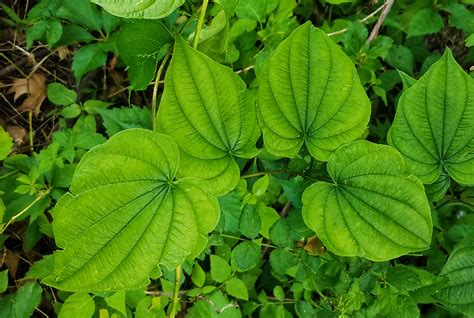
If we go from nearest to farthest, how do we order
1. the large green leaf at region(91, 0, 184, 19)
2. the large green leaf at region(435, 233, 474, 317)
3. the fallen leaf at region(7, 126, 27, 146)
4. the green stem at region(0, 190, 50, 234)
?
the large green leaf at region(91, 0, 184, 19), the large green leaf at region(435, 233, 474, 317), the green stem at region(0, 190, 50, 234), the fallen leaf at region(7, 126, 27, 146)

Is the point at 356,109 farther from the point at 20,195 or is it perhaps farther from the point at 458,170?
the point at 20,195

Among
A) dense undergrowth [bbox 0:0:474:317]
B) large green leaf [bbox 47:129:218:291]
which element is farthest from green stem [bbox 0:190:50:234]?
large green leaf [bbox 47:129:218:291]

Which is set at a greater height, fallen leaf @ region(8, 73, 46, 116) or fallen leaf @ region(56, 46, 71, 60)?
fallen leaf @ region(56, 46, 71, 60)

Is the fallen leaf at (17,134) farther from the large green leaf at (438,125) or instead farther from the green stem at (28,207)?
the large green leaf at (438,125)

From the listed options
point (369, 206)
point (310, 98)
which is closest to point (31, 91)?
point (310, 98)

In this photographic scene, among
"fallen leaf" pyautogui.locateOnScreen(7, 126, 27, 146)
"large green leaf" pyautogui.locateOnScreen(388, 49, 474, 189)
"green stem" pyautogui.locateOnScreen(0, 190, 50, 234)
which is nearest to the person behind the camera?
"large green leaf" pyautogui.locateOnScreen(388, 49, 474, 189)

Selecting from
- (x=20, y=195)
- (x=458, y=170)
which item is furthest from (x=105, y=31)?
(x=458, y=170)

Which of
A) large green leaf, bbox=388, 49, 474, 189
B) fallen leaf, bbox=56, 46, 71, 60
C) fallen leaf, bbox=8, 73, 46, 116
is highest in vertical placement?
large green leaf, bbox=388, 49, 474, 189

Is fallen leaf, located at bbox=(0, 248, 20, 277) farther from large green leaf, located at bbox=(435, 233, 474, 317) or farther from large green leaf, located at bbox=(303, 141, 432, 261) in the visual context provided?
large green leaf, located at bbox=(435, 233, 474, 317)

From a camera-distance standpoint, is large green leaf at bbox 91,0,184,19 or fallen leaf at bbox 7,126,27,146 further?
fallen leaf at bbox 7,126,27,146
